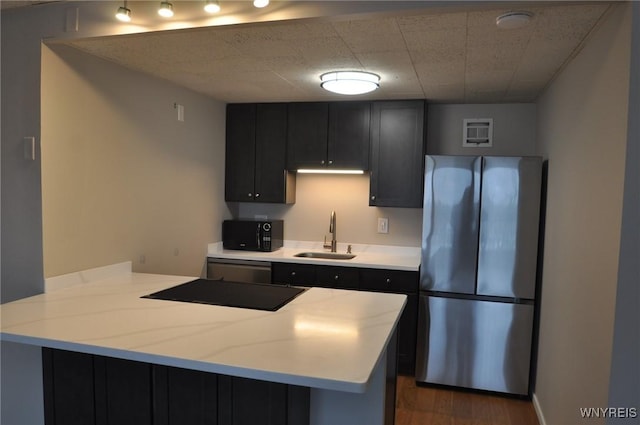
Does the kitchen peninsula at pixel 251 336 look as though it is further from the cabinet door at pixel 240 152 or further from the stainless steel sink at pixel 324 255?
the cabinet door at pixel 240 152

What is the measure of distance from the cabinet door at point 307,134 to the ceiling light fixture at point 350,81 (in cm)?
91

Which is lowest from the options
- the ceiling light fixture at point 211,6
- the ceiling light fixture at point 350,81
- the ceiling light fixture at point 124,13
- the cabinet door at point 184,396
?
the cabinet door at point 184,396

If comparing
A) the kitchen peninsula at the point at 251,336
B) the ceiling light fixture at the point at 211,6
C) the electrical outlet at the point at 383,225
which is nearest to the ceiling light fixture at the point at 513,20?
the ceiling light fixture at the point at 211,6

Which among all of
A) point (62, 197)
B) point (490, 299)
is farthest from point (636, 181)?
point (62, 197)

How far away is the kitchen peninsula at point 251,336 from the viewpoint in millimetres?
1396

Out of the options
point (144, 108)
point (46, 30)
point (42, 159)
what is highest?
point (46, 30)

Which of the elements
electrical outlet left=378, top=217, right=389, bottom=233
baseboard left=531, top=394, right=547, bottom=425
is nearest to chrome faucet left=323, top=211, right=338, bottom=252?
electrical outlet left=378, top=217, right=389, bottom=233

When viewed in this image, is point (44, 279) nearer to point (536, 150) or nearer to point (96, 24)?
point (96, 24)

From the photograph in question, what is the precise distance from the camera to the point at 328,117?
3793 millimetres

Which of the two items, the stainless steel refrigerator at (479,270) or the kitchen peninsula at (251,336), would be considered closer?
the kitchen peninsula at (251,336)

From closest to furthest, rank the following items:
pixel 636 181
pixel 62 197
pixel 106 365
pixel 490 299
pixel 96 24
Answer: pixel 636 181 < pixel 106 365 < pixel 96 24 < pixel 62 197 < pixel 490 299

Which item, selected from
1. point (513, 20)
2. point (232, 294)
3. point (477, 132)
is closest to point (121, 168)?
point (232, 294)

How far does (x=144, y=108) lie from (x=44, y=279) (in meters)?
1.27

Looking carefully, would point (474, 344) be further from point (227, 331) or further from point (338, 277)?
point (227, 331)
